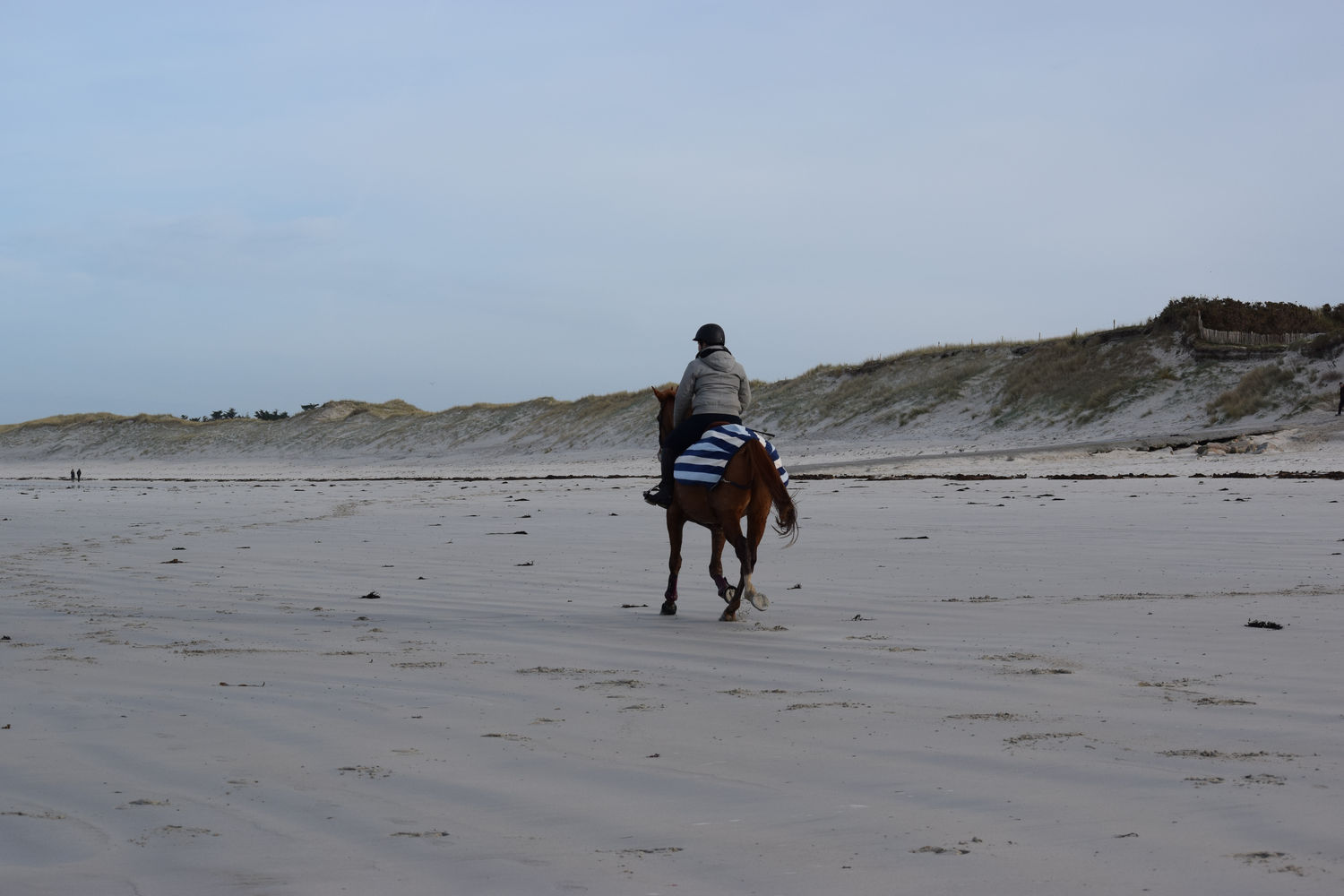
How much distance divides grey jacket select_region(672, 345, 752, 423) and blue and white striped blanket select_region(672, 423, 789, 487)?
13.8 inches

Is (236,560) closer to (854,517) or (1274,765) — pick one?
(854,517)

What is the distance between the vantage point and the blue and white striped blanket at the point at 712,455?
721 cm

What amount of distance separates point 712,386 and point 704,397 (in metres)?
0.09

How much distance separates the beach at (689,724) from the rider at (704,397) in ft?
3.35

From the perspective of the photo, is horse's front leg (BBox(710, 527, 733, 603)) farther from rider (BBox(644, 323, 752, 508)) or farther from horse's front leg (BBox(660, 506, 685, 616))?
Answer: rider (BBox(644, 323, 752, 508))

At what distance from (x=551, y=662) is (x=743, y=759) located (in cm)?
200

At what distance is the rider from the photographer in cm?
766

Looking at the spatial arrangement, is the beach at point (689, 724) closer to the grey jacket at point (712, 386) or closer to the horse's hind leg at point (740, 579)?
the horse's hind leg at point (740, 579)

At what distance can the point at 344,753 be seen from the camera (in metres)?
3.91

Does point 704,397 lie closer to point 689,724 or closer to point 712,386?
point 712,386

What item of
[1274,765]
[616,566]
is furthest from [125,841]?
[616,566]

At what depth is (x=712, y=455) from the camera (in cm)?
723

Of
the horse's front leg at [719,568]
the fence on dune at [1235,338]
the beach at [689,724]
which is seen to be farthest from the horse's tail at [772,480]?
the fence on dune at [1235,338]

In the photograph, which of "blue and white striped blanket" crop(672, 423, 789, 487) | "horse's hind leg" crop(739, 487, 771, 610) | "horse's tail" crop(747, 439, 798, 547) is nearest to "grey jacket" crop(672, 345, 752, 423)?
"blue and white striped blanket" crop(672, 423, 789, 487)
